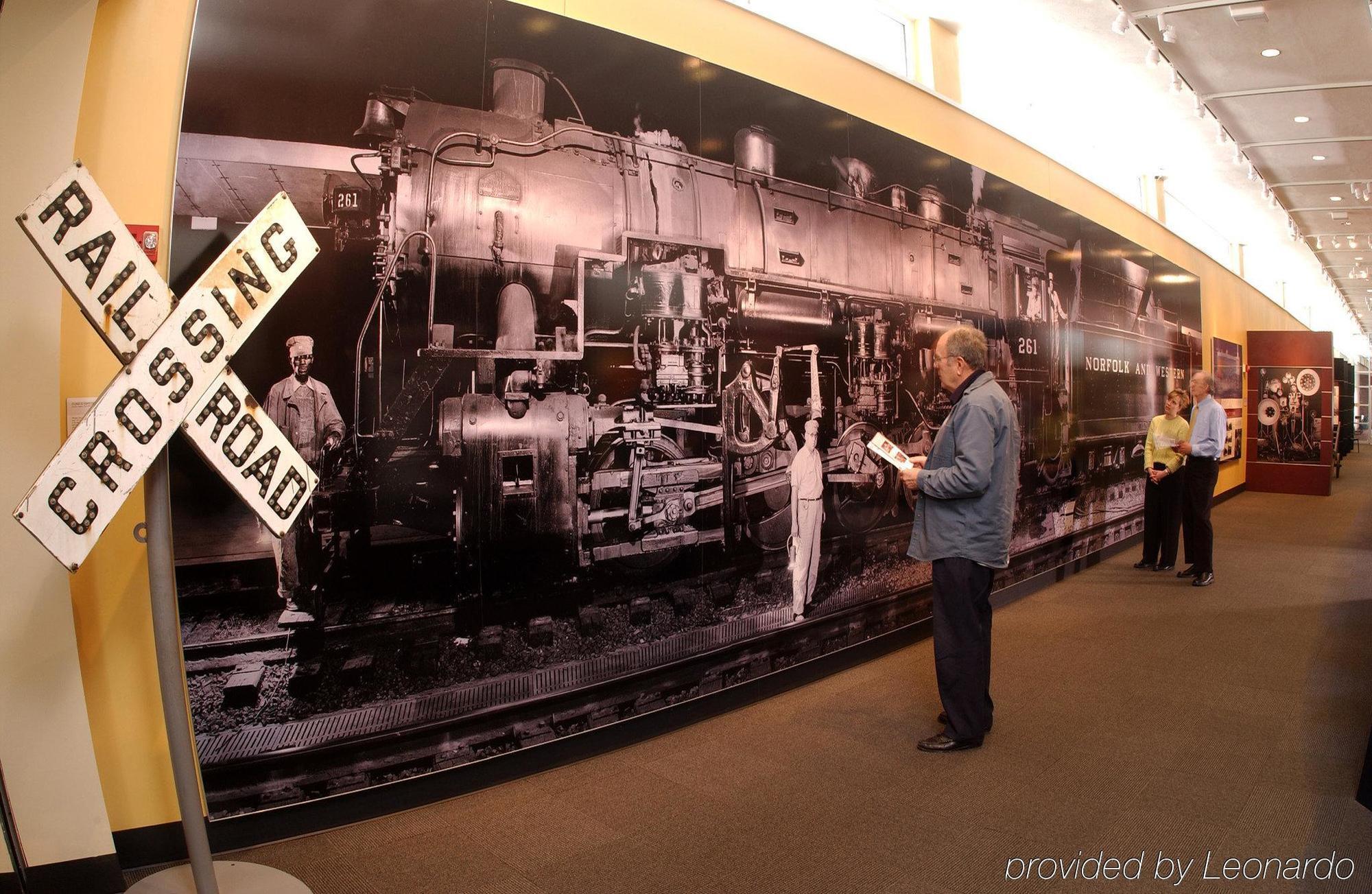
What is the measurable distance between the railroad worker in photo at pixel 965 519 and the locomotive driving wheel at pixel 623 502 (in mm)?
908

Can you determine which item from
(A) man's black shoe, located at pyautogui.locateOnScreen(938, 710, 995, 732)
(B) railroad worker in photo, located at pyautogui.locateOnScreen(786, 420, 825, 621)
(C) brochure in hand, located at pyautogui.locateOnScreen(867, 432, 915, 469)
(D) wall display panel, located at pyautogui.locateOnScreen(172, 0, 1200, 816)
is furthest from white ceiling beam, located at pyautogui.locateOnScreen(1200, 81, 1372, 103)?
(A) man's black shoe, located at pyautogui.locateOnScreen(938, 710, 995, 732)

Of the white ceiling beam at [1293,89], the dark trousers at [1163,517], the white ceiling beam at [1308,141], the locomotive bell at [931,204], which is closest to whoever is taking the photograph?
the locomotive bell at [931,204]

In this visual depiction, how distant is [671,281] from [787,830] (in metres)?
1.94

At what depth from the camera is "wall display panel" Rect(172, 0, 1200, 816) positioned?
2.18 metres

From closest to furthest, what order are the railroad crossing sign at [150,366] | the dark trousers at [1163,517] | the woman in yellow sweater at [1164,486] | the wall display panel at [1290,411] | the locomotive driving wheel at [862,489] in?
the railroad crossing sign at [150,366], the locomotive driving wheel at [862,489], the woman in yellow sweater at [1164,486], the dark trousers at [1163,517], the wall display panel at [1290,411]

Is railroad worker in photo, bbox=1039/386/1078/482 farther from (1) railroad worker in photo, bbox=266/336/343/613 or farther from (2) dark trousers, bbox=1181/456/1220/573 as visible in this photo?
(1) railroad worker in photo, bbox=266/336/343/613

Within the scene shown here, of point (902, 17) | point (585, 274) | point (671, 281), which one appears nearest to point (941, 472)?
point (671, 281)

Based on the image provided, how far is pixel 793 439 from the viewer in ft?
11.5

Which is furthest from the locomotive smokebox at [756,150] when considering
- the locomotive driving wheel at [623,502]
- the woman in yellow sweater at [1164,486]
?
the woman in yellow sweater at [1164,486]

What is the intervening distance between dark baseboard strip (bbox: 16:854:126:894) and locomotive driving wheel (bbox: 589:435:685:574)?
159cm

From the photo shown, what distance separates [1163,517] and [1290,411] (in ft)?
25.4

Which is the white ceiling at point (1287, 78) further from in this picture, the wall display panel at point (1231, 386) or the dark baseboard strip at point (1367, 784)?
the dark baseboard strip at point (1367, 784)

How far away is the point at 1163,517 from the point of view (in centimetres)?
590

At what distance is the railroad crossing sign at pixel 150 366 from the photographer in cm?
149
